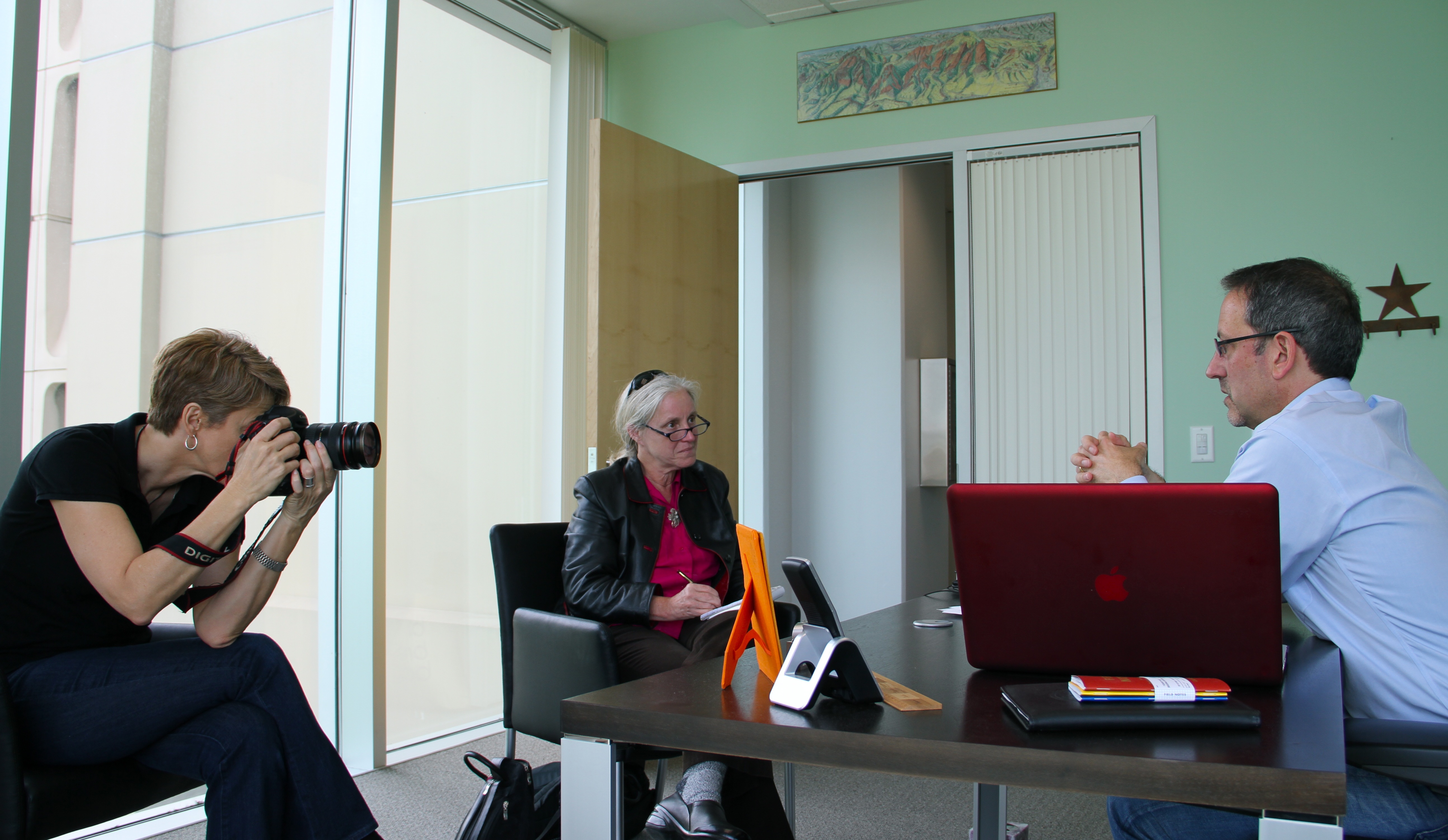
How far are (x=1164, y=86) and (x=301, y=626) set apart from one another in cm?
329

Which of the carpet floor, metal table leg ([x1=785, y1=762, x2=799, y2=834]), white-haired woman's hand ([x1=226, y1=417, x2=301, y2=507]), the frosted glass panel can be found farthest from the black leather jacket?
the frosted glass panel

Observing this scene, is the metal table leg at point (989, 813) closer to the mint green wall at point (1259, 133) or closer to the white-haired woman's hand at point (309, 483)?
the white-haired woman's hand at point (309, 483)

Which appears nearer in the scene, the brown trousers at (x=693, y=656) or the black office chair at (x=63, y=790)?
the black office chair at (x=63, y=790)

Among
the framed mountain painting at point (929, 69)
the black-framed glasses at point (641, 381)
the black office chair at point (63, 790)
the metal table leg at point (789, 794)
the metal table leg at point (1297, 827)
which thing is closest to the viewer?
the metal table leg at point (1297, 827)

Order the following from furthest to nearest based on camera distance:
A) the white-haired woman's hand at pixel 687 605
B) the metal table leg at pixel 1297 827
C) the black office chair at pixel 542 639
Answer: the white-haired woman's hand at pixel 687 605, the black office chair at pixel 542 639, the metal table leg at pixel 1297 827

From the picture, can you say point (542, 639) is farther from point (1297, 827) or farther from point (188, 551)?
point (1297, 827)

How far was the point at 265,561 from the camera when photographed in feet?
6.15

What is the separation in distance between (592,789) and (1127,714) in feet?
1.83

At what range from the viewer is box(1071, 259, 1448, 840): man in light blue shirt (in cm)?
118

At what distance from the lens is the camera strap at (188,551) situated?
5.42ft

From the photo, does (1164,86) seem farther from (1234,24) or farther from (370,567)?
(370,567)

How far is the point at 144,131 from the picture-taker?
8.20 feet

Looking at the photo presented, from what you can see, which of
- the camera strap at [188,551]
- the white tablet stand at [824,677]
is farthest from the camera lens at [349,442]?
the white tablet stand at [824,677]

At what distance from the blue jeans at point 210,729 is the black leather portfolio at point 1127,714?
133 cm
